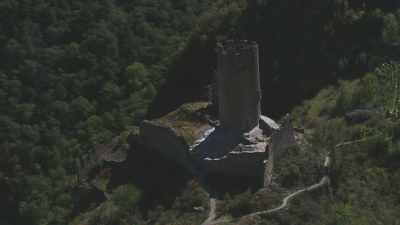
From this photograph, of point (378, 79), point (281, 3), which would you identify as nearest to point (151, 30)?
point (281, 3)

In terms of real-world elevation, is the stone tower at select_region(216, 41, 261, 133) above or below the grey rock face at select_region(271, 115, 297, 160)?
above

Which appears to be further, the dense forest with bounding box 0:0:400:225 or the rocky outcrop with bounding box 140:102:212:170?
the dense forest with bounding box 0:0:400:225

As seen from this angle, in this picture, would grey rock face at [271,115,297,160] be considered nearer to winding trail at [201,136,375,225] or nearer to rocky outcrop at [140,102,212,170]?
winding trail at [201,136,375,225]

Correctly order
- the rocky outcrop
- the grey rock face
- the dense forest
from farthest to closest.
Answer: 1. the dense forest
2. the rocky outcrop
3. the grey rock face

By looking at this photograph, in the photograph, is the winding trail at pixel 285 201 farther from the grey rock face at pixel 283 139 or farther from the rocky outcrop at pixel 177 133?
the rocky outcrop at pixel 177 133

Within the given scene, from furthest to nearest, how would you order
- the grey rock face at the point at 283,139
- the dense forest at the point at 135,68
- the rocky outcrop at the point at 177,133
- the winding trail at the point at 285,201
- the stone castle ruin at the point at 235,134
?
the dense forest at the point at 135,68 < the rocky outcrop at the point at 177,133 < the grey rock face at the point at 283,139 < the stone castle ruin at the point at 235,134 < the winding trail at the point at 285,201

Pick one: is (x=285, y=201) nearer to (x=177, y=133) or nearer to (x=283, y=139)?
(x=283, y=139)

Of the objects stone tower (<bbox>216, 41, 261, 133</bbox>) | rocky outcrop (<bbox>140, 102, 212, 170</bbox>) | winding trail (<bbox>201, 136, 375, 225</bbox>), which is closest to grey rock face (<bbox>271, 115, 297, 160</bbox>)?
stone tower (<bbox>216, 41, 261, 133</bbox>)

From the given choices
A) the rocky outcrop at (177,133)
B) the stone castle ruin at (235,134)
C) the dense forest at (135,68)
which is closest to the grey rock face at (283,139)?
the stone castle ruin at (235,134)
